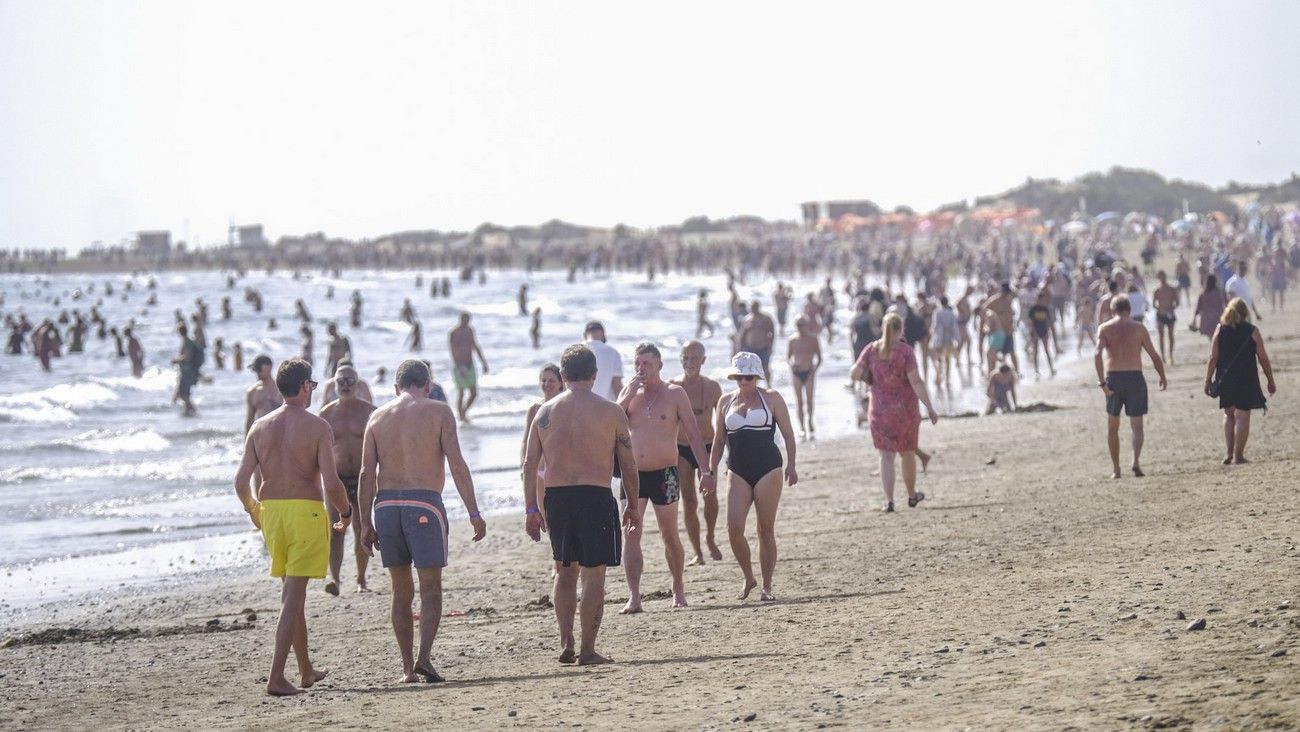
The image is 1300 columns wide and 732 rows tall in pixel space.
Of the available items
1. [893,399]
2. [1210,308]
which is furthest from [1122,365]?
[1210,308]

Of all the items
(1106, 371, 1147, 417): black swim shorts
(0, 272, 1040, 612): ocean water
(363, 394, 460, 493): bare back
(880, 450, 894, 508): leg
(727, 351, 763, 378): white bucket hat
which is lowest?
(0, 272, 1040, 612): ocean water

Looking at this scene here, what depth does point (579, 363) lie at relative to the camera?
23.1 feet

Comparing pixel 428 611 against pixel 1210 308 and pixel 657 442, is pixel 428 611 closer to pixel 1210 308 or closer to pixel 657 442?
pixel 657 442

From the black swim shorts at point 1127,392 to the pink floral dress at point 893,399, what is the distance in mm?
1659

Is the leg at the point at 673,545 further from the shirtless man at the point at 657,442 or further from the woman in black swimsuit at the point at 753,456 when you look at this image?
the woman in black swimsuit at the point at 753,456

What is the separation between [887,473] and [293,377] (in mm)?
5802

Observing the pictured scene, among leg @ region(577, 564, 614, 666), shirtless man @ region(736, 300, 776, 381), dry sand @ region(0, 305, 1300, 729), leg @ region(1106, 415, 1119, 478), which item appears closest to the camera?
dry sand @ region(0, 305, 1300, 729)

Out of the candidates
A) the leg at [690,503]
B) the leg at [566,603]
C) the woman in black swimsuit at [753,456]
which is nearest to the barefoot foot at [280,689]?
the leg at [566,603]

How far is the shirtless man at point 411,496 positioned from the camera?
22.8 ft

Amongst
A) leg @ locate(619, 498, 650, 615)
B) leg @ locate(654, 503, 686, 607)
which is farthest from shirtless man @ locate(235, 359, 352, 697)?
leg @ locate(654, 503, 686, 607)

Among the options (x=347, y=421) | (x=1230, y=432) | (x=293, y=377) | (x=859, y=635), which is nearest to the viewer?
(x=293, y=377)

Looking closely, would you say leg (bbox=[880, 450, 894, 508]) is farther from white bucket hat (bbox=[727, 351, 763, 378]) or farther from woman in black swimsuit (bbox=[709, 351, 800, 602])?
white bucket hat (bbox=[727, 351, 763, 378])

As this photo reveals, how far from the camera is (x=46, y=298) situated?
9469 cm

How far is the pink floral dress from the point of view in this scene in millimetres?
11117
